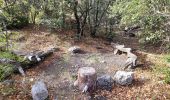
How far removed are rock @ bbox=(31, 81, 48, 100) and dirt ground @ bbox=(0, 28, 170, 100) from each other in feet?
0.92

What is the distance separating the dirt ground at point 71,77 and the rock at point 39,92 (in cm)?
28

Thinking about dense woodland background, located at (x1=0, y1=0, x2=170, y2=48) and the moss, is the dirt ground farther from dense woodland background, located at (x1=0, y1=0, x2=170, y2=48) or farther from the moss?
dense woodland background, located at (x1=0, y1=0, x2=170, y2=48)

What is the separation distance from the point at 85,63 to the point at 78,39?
4777 millimetres

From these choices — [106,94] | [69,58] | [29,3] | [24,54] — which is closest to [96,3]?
[29,3]

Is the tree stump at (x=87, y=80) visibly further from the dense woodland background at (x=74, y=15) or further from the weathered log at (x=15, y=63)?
the dense woodland background at (x=74, y=15)

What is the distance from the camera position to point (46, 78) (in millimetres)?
11352

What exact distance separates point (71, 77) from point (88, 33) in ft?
29.3

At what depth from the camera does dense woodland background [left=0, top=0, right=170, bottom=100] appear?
10836 millimetres

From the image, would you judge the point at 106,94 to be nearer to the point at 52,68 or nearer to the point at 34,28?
the point at 52,68

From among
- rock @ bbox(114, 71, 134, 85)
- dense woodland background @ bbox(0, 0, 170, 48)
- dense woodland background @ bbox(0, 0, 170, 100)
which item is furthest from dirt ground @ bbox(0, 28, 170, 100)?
dense woodland background @ bbox(0, 0, 170, 48)

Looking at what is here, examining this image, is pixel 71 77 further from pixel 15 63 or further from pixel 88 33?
pixel 88 33

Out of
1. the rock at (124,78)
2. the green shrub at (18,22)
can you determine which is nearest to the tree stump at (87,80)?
the rock at (124,78)

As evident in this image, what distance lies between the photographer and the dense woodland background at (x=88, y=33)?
10.8 meters

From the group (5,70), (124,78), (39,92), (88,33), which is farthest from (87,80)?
(88,33)
